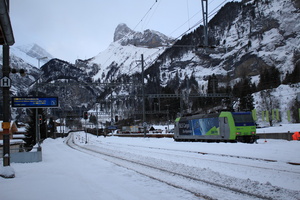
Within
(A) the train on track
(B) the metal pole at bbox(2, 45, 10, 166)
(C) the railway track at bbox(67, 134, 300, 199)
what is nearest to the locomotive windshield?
(A) the train on track

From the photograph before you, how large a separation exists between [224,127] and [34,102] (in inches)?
663

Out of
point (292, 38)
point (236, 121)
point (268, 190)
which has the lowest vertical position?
point (268, 190)

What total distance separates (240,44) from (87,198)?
675 ft

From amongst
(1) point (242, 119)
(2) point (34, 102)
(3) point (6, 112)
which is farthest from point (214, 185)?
(1) point (242, 119)

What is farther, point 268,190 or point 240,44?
point 240,44

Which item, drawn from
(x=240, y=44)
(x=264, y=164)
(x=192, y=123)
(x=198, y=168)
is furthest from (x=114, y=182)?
(x=240, y=44)

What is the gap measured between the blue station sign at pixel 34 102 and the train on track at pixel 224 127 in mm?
15442

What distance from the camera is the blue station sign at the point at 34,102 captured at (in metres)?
18.2

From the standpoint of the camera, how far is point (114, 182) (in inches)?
406

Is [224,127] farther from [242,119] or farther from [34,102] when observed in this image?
[34,102]

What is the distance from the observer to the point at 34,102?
18703 millimetres

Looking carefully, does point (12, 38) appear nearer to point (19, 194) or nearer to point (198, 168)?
point (19, 194)

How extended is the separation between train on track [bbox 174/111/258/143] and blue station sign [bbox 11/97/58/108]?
50.7ft

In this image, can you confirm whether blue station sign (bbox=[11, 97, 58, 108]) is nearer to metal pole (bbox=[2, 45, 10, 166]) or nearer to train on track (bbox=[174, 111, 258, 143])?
metal pole (bbox=[2, 45, 10, 166])
